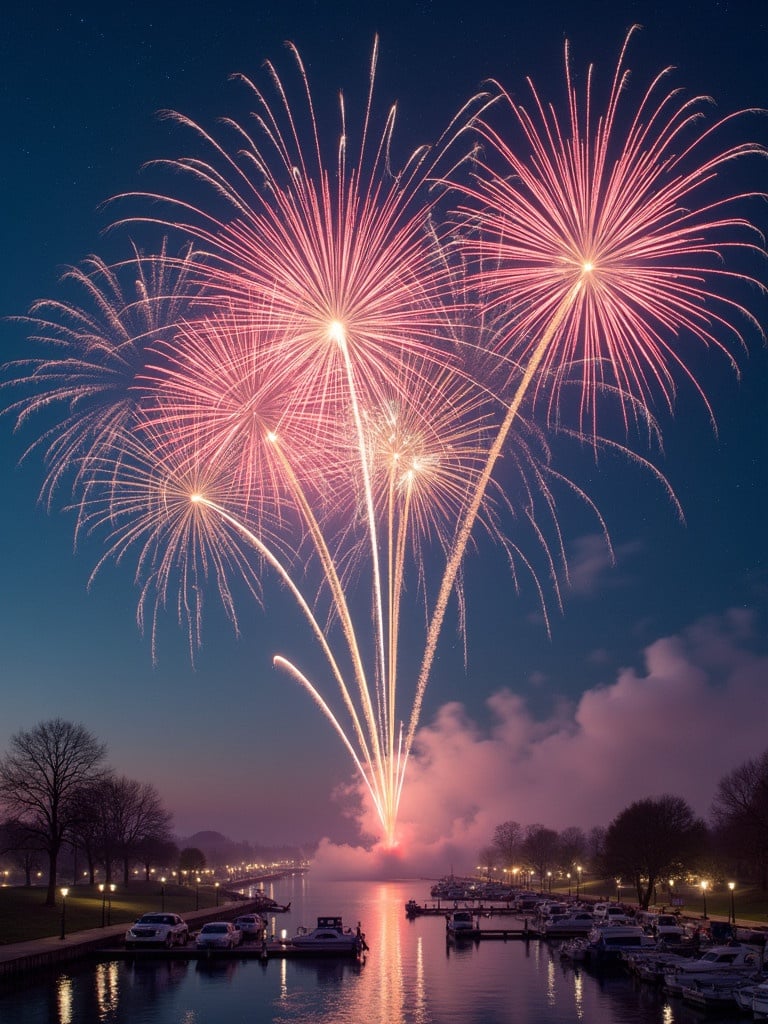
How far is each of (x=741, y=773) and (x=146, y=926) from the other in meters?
83.3

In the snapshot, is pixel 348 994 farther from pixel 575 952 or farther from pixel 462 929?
pixel 462 929

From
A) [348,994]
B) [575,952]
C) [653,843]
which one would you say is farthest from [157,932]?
[653,843]

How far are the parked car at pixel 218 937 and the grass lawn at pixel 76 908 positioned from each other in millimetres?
9894

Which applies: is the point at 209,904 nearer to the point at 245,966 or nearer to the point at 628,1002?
the point at 245,966

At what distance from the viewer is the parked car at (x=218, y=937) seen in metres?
65.8

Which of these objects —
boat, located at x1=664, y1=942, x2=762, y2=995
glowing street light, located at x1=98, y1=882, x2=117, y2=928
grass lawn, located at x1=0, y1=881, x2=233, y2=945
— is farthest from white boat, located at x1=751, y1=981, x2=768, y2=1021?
glowing street light, located at x1=98, y1=882, x2=117, y2=928

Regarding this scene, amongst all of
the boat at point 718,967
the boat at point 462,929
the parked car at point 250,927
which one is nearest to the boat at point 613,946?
the boat at point 718,967

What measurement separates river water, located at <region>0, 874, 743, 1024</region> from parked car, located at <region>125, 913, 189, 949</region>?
2.70 metres

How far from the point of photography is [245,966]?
62656 millimetres

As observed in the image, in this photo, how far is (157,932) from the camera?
65.4 metres

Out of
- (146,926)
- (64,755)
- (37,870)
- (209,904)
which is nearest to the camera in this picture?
(146,926)

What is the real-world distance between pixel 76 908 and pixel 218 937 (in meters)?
22.4

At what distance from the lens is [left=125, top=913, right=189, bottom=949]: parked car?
65000 mm

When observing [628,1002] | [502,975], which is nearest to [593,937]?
[502,975]
